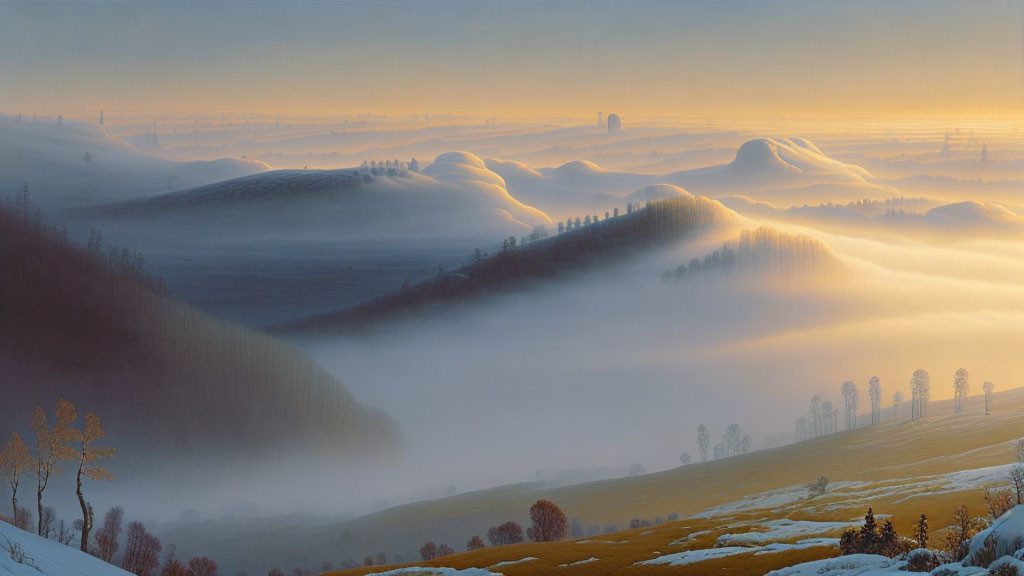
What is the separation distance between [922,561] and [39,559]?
7380cm

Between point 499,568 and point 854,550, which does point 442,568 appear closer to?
point 499,568

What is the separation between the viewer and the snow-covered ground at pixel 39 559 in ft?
230

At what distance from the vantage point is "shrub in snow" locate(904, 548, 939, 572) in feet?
244

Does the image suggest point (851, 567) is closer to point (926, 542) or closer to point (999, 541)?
point (999, 541)

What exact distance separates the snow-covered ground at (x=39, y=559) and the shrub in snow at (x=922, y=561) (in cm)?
7028

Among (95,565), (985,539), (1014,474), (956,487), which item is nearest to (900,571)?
(985,539)

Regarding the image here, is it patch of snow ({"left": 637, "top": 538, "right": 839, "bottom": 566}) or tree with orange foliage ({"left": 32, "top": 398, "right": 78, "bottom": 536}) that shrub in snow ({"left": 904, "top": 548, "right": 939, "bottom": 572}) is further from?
tree with orange foliage ({"left": 32, "top": 398, "right": 78, "bottom": 536})

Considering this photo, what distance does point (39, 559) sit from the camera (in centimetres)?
7719

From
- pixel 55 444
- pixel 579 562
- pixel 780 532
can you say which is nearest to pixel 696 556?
pixel 579 562

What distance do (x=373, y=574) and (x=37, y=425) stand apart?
71402 millimetres

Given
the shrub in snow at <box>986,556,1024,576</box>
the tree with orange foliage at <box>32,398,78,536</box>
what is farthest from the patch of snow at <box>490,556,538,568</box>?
the shrub in snow at <box>986,556,1024,576</box>

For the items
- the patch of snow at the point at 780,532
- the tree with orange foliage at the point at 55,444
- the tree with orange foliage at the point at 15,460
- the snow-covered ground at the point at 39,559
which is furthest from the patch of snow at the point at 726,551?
the tree with orange foliage at the point at 15,460

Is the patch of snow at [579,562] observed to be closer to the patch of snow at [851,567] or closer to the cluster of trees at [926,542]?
the patch of snow at [851,567]

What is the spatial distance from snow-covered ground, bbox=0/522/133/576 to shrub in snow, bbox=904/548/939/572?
70.3m
